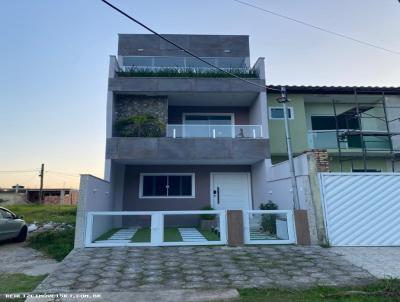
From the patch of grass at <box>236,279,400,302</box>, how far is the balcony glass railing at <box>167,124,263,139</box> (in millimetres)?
7895

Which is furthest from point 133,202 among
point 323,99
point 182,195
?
point 323,99

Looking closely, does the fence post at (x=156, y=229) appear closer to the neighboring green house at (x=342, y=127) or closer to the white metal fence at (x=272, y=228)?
the white metal fence at (x=272, y=228)

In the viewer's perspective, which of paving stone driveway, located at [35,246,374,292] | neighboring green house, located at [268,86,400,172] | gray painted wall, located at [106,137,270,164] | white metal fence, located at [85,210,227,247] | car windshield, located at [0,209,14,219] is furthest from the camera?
neighboring green house, located at [268,86,400,172]

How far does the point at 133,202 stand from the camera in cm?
1277

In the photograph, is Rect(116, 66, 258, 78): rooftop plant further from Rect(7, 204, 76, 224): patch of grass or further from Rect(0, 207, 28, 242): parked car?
Rect(7, 204, 76, 224): patch of grass

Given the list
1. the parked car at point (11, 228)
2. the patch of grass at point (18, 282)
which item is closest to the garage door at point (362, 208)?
the patch of grass at point (18, 282)

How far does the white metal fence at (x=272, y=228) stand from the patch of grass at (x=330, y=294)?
3.16m

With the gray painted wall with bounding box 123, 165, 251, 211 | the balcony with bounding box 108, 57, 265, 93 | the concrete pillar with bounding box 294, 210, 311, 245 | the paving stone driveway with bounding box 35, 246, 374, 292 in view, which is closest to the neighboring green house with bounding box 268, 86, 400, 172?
the balcony with bounding box 108, 57, 265, 93

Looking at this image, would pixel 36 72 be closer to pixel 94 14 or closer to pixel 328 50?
pixel 94 14

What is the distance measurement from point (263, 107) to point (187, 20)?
5.48m

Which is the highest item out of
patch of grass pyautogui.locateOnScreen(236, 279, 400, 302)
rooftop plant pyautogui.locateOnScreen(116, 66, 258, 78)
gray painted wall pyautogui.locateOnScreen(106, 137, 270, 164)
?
rooftop plant pyautogui.locateOnScreen(116, 66, 258, 78)

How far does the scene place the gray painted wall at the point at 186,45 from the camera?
47.5ft

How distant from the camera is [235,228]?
7.67m

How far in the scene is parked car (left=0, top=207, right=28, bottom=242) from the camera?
28.3 ft
